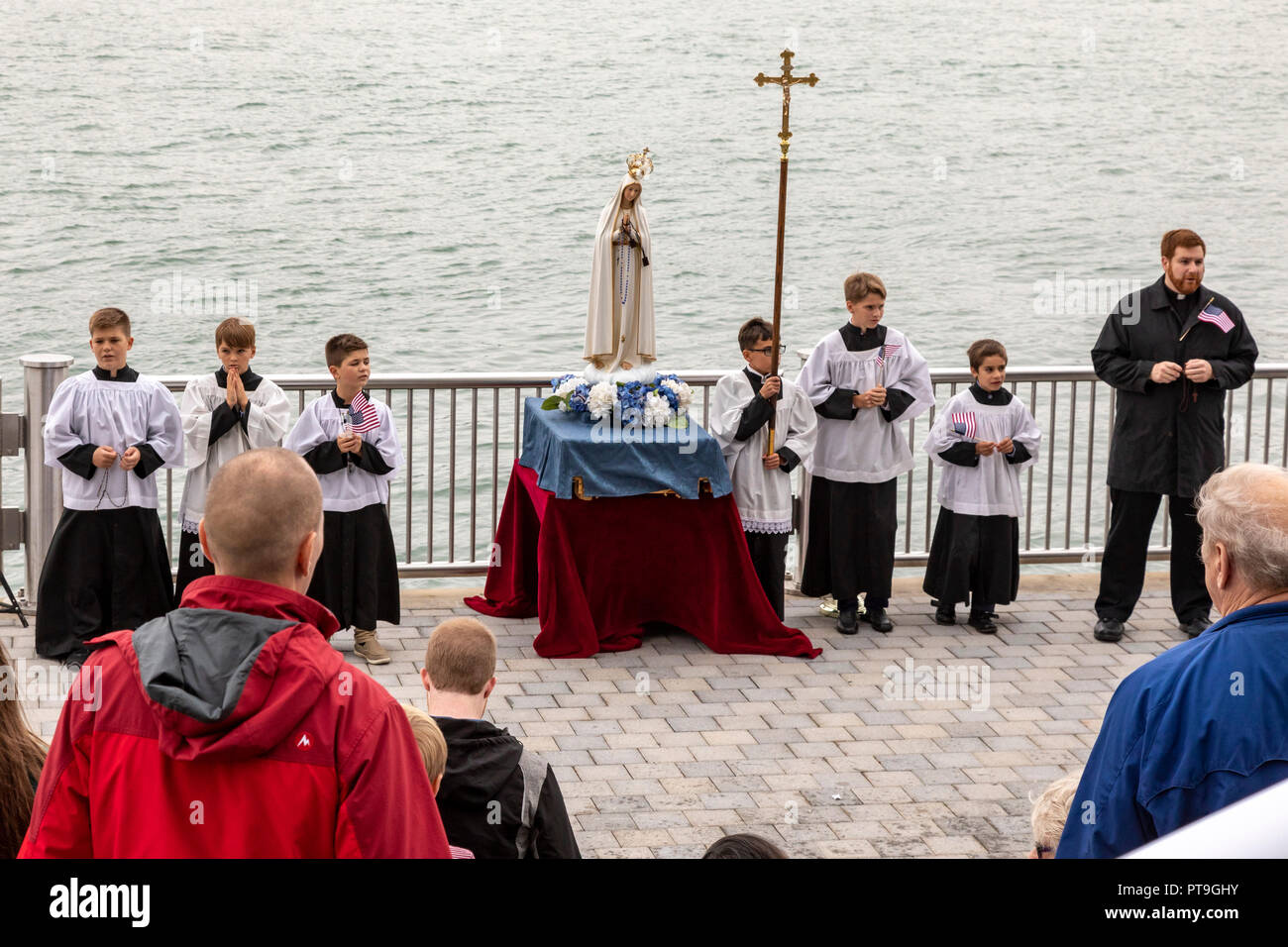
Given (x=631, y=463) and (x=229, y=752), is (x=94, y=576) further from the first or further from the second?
(x=229, y=752)

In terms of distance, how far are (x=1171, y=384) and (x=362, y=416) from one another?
13.8ft

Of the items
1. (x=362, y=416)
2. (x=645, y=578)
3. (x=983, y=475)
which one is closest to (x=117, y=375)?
(x=362, y=416)

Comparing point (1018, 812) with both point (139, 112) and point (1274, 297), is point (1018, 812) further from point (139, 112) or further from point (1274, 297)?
point (139, 112)

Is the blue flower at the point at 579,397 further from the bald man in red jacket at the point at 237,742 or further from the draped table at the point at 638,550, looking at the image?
the bald man in red jacket at the point at 237,742

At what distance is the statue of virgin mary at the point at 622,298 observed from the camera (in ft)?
28.7

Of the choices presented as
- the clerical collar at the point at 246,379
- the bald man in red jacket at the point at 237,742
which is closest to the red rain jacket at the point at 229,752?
the bald man in red jacket at the point at 237,742

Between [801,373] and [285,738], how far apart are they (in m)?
6.35

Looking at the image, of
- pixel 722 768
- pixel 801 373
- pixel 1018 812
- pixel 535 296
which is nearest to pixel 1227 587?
pixel 1018 812

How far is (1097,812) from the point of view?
3414mm

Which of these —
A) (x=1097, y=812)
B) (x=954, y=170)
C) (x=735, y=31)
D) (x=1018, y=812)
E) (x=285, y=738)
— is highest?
(x=735, y=31)

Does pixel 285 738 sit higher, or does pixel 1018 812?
pixel 285 738

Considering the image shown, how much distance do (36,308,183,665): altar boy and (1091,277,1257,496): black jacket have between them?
484 cm

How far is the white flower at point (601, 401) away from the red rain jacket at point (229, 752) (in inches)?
224

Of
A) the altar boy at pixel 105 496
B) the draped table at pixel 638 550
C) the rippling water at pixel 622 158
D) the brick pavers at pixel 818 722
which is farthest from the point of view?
the rippling water at pixel 622 158
